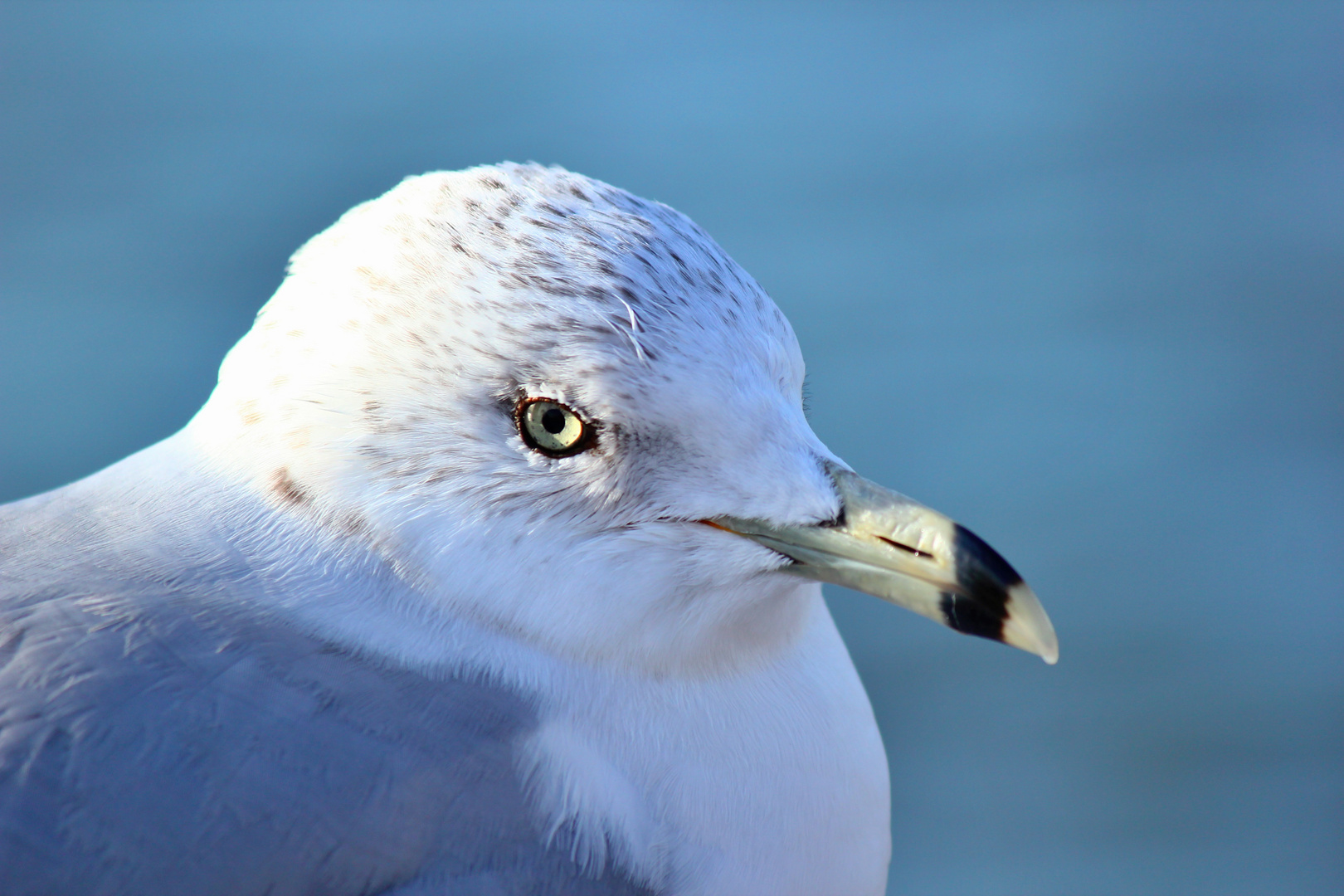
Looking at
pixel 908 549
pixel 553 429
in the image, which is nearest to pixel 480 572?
pixel 553 429

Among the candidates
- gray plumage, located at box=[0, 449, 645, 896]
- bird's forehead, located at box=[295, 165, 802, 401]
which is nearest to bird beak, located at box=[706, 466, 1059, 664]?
bird's forehead, located at box=[295, 165, 802, 401]

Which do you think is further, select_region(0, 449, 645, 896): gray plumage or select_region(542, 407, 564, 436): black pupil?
select_region(542, 407, 564, 436): black pupil

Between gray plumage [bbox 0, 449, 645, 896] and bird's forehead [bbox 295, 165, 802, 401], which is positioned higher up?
bird's forehead [bbox 295, 165, 802, 401]

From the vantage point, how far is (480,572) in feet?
3.15

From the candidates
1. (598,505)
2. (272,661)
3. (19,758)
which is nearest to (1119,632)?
(598,505)

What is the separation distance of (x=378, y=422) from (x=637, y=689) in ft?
0.95

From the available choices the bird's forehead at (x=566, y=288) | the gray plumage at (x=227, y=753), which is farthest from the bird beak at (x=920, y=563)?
the gray plumage at (x=227, y=753)

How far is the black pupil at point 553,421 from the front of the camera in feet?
3.07

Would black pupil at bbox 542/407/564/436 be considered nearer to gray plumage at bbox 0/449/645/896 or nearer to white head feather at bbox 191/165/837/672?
white head feather at bbox 191/165/837/672

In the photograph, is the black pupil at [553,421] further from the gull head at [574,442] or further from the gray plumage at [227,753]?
the gray plumage at [227,753]

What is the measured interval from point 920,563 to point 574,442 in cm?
26

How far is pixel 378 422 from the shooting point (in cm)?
95

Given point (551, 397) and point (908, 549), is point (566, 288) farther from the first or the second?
point (908, 549)

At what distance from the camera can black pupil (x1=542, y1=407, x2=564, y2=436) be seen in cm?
94
